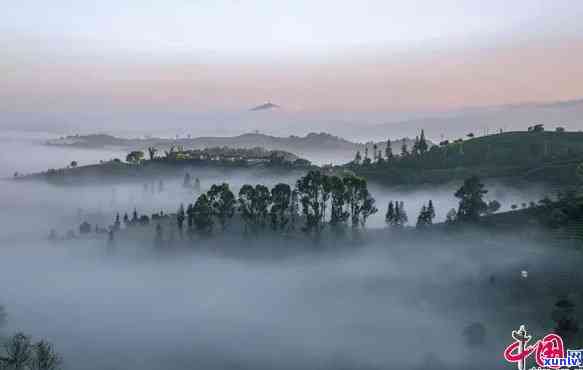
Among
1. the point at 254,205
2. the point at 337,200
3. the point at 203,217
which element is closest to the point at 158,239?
the point at 203,217

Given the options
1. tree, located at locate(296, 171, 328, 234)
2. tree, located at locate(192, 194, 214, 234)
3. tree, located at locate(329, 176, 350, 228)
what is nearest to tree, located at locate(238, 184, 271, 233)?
tree, located at locate(192, 194, 214, 234)

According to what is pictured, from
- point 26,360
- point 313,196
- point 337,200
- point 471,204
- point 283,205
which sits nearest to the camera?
point 26,360

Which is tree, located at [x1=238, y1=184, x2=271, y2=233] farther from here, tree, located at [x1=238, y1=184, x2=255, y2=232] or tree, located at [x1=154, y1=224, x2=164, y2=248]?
tree, located at [x1=154, y1=224, x2=164, y2=248]

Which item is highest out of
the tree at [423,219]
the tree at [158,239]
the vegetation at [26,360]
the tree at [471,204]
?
the tree at [471,204]

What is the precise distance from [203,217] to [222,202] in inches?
333

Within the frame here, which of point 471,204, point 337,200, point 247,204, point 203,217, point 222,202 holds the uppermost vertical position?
point 337,200

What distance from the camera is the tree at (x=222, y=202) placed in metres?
169

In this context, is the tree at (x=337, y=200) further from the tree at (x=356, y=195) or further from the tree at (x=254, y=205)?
the tree at (x=254, y=205)

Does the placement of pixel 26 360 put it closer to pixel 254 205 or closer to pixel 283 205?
pixel 254 205

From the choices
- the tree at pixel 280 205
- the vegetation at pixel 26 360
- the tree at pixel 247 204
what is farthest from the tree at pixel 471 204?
the vegetation at pixel 26 360

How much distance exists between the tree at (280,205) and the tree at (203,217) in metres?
19.8

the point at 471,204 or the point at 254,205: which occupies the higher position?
the point at 471,204

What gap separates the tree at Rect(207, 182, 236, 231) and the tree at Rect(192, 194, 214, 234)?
2.87m

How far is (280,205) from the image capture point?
164750 mm
